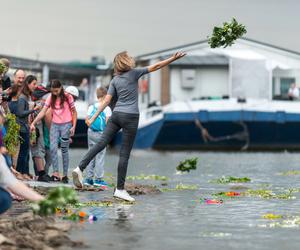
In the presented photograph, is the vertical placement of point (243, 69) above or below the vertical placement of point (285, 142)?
above

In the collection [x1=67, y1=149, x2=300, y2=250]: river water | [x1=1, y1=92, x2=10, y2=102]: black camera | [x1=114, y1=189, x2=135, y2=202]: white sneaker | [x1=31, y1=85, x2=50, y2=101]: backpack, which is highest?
[x1=31, y1=85, x2=50, y2=101]: backpack

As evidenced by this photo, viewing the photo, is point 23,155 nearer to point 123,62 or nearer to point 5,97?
point 5,97

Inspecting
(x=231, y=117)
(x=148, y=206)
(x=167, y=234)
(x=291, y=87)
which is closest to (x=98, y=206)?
(x=148, y=206)

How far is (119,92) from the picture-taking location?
15.4 m

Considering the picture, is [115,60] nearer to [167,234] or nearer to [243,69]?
[167,234]

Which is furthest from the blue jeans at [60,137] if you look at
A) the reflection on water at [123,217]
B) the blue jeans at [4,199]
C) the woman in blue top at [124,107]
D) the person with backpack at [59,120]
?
the blue jeans at [4,199]

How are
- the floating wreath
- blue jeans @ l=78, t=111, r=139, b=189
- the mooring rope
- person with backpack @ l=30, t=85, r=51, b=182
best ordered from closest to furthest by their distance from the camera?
blue jeans @ l=78, t=111, r=139, b=189 → the floating wreath → person with backpack @ l=30, t=85, r=51, b=182 → the mooring rope

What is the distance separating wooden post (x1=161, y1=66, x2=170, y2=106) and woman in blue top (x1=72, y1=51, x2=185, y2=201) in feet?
136

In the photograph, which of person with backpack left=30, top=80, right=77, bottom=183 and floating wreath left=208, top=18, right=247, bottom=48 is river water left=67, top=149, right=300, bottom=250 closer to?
person with backpack left=30, top=80, right=77, bottom=183

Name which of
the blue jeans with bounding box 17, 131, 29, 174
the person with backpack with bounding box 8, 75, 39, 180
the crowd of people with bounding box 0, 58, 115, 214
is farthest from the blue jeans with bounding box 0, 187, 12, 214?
the blue jeans with bounding box 17, 131, 29, 174

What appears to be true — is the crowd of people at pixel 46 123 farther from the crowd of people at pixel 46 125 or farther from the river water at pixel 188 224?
the river water at pixel 188 224

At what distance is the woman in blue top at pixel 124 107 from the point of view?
15.2m

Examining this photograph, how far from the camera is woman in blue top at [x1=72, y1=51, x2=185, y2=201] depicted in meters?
15.2

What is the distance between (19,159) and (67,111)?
1.14 metres
